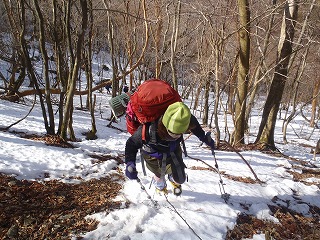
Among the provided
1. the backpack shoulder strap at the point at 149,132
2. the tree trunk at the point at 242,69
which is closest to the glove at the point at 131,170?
the backpack shoulder strap at the point at 149,132

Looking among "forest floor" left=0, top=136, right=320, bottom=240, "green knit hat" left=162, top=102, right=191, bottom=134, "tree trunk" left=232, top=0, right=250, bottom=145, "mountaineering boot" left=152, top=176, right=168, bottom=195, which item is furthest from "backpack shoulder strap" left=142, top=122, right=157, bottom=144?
"tree trunk" left=232, top=0, right=250, bottom=145

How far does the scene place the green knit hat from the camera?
8.20ft

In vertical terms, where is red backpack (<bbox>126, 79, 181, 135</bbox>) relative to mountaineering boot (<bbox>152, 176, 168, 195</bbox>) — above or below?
above

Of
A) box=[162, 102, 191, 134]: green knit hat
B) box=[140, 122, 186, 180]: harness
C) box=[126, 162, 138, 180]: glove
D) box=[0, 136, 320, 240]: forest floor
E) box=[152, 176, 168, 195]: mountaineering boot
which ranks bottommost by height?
box=[0, 136, 320, 240]: forest floor

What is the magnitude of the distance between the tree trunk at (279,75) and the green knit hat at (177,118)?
Result: 517cm

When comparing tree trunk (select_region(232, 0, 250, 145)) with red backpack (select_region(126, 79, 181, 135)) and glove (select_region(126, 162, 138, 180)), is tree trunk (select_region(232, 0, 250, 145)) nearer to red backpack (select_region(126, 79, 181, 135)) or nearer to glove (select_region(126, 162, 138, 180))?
red backpack (select_region(126, 79, 181, 135))

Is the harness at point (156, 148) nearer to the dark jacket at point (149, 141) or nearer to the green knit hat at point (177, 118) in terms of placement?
the dark jacket at point (149, 141)

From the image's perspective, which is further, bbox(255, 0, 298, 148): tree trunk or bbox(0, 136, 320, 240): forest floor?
bbox(255, 0, 298, 148): tree trunk

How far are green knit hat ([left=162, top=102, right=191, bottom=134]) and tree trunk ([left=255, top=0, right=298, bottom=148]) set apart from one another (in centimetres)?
517

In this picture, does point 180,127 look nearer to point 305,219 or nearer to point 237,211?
point 237,211

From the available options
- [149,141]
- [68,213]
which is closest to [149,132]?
[149,141]

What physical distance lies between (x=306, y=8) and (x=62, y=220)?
9.35 m

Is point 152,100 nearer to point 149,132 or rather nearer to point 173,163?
point 149,132

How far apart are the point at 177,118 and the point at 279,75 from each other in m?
6.08
